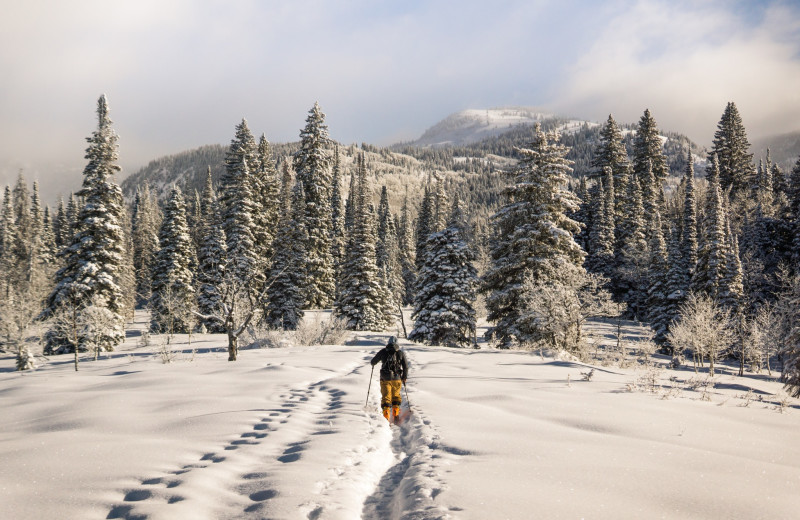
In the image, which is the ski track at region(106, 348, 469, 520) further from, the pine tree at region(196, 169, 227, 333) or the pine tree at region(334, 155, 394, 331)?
the pine tree at region(196, 169, 227, 333)

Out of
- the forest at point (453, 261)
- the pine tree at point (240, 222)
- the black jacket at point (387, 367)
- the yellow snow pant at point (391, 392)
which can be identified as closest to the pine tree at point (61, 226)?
the forest at point (453, 261)

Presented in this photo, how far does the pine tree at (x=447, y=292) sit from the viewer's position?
2939 cm

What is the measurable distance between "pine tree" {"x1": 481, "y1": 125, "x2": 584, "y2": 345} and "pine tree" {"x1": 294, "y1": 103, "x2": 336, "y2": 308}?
21318mm

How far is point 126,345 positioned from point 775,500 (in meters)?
36.6

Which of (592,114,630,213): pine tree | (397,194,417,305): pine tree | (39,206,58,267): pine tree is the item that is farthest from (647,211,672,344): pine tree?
(39,206,58,267): pine tree

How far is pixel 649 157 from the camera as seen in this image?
72375 millimetres

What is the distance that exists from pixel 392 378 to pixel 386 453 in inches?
99.0

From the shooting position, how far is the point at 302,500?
4.93 metres

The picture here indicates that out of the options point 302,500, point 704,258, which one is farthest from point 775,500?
point 704,258

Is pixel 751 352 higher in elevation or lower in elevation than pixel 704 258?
lower

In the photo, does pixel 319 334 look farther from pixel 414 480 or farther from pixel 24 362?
pixel 414 480

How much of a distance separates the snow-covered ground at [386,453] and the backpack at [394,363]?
970 millimetres

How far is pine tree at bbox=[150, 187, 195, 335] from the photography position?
1571 inches

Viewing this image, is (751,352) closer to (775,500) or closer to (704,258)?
(704,258)
